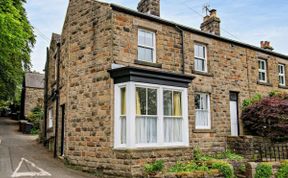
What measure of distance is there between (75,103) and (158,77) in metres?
4.00

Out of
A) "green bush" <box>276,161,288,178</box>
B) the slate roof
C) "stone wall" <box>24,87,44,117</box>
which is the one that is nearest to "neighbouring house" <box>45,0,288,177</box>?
"green bush" <box>276,161,288,178</box>

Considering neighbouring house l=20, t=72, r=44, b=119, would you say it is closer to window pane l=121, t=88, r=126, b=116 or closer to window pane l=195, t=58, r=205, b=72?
window pane l=195, t=58, r=205, b=72

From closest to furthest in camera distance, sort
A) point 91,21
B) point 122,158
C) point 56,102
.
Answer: point 122,158 → point 91,21 → point 56,102

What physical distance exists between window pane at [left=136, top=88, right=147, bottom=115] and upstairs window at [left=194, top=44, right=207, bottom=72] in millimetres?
4711

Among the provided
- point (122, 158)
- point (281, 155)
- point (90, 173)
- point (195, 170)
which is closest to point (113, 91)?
point (122, 158)

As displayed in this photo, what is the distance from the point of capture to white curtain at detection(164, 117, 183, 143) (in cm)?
1109

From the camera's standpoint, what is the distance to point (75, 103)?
12.3 metres

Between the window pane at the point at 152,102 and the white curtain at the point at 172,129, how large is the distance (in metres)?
0.66

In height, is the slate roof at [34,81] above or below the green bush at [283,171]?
above

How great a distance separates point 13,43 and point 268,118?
1585cm

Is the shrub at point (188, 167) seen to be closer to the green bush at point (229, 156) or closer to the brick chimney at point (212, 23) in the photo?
the green bush at point (229, 156)

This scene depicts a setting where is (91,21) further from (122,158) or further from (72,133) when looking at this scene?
(122,158)

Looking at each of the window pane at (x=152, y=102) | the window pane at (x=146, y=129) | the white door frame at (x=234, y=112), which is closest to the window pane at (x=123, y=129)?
the window pane at (x=146, y=129)

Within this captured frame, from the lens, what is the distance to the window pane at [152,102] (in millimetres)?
10807
